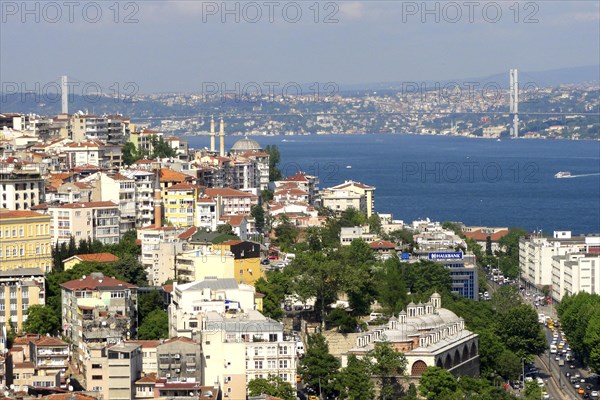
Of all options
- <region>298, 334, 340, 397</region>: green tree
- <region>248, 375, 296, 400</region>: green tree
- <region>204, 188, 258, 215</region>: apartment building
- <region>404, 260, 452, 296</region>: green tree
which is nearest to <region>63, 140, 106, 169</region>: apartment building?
<region>204, 188, 258, 215</region>: apartment building

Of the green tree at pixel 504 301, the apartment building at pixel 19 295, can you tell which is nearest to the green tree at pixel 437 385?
the green tree at pixel 504 301

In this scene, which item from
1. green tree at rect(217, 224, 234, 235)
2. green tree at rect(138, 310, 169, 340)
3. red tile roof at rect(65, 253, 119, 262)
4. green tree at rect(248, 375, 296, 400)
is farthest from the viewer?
green tree at rect(217, 224, 234, 235)

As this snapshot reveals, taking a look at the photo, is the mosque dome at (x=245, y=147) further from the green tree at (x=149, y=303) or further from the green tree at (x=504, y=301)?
the green tree at (x=149, y=303)

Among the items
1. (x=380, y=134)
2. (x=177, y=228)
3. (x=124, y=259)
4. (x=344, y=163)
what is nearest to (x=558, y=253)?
(x=177, y=228)

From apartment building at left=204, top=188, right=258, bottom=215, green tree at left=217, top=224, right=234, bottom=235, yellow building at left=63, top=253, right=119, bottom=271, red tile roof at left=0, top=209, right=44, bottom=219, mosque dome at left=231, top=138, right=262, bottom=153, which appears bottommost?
yellow building at left=63, top=253, right=119, bottom=271

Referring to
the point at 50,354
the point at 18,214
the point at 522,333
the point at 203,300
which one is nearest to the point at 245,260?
the point at 203,300

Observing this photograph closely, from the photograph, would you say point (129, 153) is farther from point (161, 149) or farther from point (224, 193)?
point (224, 193)

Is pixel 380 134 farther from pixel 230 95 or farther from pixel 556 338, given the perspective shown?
pixel 556 338

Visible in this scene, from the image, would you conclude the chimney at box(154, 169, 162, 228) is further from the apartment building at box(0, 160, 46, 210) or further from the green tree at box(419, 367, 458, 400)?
the green tree at box(419, 367, 458, 400)
